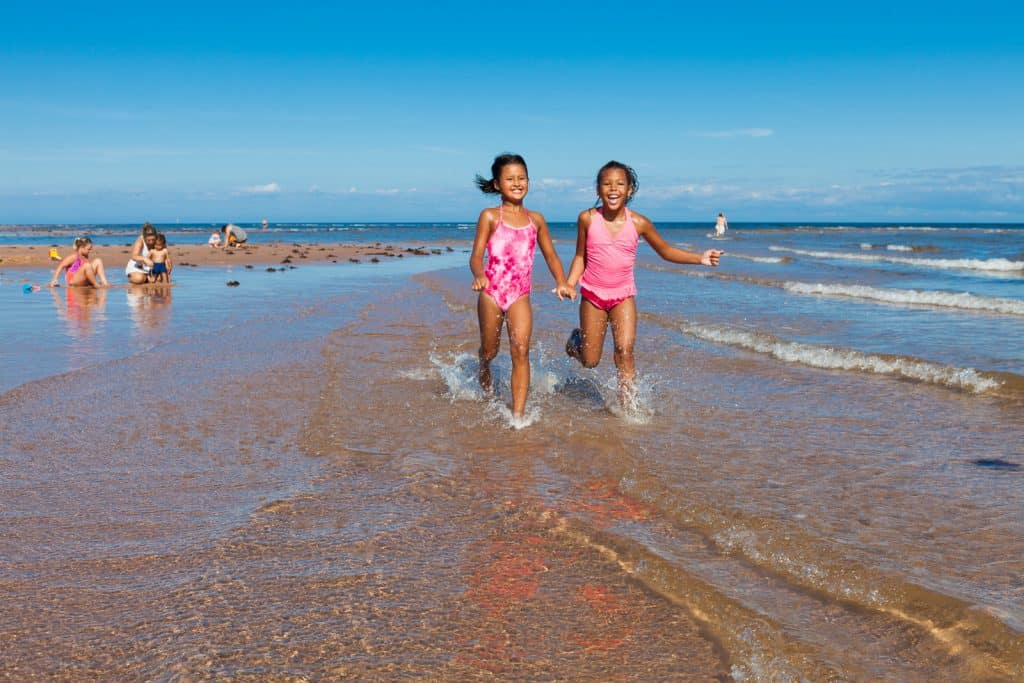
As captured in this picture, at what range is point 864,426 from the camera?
6.42 meters

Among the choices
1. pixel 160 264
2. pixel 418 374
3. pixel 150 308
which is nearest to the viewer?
pixel 418 374

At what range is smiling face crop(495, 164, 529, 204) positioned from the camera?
6621 millimetres

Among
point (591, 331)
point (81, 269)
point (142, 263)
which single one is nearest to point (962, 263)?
point (142, 263)

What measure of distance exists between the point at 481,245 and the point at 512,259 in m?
0.27

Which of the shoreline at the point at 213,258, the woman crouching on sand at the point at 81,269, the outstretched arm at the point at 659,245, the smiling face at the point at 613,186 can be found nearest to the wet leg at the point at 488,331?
the smiling face at the point at 613,186

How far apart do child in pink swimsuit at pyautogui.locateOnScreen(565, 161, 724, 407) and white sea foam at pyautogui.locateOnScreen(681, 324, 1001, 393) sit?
2.98 meters

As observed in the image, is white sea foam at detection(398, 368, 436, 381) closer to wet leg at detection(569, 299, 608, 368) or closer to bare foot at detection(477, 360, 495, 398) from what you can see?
bare foot at detection(477, 360, 495, 398)

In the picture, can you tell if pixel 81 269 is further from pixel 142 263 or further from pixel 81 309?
pixel 81 309

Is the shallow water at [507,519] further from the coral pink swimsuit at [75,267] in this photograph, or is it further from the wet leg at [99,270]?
the wet leg at [99,270]

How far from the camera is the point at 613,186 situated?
6.86 meters

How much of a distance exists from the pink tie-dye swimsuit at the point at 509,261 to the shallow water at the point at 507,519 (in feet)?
3.16

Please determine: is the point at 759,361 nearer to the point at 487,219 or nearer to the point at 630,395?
the point at 630,395

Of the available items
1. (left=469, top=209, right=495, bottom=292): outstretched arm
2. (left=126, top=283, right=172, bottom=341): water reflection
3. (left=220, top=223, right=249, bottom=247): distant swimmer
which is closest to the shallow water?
(left=469, top=209, right=495, bottom=292): outstretched arm

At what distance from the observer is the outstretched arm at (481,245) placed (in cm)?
647
